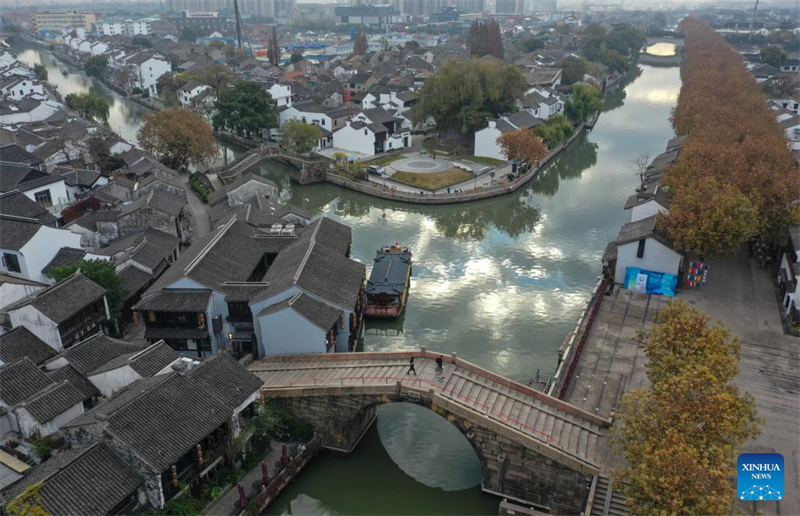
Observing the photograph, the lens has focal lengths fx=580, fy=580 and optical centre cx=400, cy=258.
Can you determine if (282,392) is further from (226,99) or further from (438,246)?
(226,99)

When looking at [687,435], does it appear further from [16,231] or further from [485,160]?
[485,160]

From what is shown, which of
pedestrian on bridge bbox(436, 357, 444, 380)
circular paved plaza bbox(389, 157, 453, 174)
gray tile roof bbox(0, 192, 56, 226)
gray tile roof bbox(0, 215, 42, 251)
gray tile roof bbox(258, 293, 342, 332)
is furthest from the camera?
circular paved plaza bbox(389, 157, 453, 174)

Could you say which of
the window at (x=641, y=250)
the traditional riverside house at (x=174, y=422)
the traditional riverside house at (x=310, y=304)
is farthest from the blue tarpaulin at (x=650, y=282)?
the traditional riverside house at (x=174, y=422)

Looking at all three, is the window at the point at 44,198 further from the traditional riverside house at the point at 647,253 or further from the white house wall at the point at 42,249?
the traditional riverside house at the point at 647,253

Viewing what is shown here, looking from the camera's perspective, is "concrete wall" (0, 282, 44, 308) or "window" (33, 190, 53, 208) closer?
"concrete wall" (0, 282, 44, 308)

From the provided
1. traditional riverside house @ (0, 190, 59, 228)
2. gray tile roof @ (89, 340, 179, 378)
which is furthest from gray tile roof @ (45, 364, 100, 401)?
traditional riverside house @ (0, 190, 59, 228)

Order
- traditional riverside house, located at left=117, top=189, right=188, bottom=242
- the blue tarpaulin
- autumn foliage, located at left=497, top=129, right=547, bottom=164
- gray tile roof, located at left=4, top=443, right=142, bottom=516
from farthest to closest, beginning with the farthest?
autumn foliage, located at left=497, top=129, right=547, bottom=164 → traditional riverside house, located at left=117, top=189, right=188, bottom=242 → the blue tarpaulin → gray tile roof, located at left=4, top=443, right=142, bottom=516

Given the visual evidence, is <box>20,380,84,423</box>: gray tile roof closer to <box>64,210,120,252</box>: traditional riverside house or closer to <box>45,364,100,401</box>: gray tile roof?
<box>45,364,100,401</box>: gray tile roof

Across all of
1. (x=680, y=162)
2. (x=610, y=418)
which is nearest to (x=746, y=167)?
(x=680, y=162)
